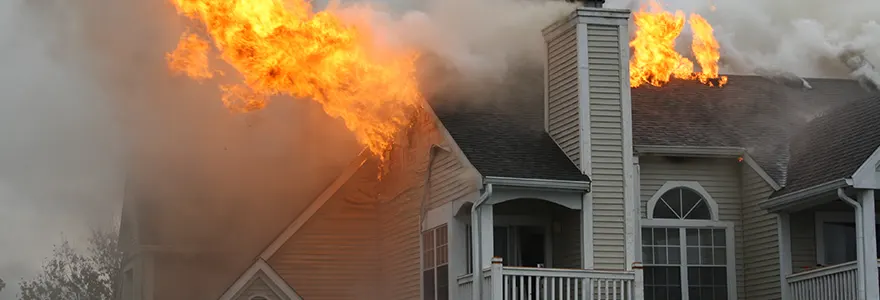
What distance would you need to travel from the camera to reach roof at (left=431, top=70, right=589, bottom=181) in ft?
73.9

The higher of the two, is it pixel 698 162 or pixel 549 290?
pixel 698 162

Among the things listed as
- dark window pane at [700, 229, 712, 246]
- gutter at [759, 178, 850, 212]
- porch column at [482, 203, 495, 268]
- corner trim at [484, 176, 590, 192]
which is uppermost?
corner trim at [484, 176, 590, 192]

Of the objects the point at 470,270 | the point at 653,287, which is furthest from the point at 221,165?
the point at 653,287

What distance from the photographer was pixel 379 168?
26.8 meters

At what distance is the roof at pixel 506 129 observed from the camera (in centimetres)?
2253

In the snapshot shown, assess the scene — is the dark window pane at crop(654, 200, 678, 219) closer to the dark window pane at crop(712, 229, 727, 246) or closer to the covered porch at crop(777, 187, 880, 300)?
the dark window pane at crop(712, 229, 727, 246)

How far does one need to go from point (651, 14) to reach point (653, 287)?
15.9ft

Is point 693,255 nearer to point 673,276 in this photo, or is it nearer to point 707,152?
point 673,276

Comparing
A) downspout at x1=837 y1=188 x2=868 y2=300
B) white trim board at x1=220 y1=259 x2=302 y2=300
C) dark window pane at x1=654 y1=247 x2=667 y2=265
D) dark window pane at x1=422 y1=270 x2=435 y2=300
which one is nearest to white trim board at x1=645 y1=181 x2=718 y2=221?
dark window pane at x1=654 y1=247 x2=667 y2=265

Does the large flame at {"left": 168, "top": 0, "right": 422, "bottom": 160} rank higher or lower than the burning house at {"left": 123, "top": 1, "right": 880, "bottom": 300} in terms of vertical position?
higher

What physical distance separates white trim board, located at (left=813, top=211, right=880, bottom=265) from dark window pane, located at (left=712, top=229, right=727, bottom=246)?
1554 mm

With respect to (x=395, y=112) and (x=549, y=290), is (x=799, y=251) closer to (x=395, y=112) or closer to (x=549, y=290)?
(x=549, y=290)

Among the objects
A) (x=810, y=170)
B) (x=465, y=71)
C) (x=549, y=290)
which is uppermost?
(x=465, y=71)

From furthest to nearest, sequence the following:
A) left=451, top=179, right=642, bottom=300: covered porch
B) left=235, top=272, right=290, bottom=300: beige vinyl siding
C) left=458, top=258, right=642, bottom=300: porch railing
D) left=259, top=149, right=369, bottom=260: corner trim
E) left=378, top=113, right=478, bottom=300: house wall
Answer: left=259, top=149, right=369, bottom=260: corner trim
left=235, top=272, right=290, bottom=300: beige vinyl siding
left=378, top=113, right=478, bottom=300: house wall
left=451, top=179, right=642, bottom=300: covered porch
left=458, top=258, right=642, bottom=300: porch railing
